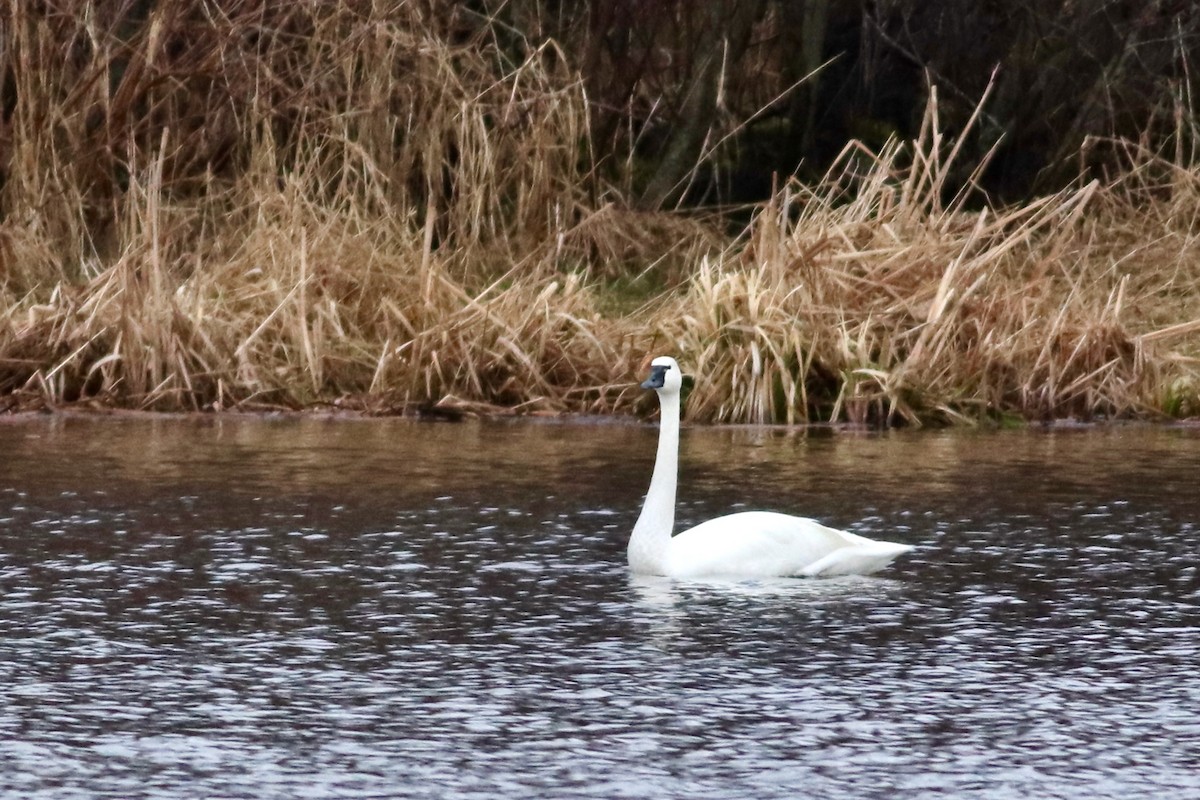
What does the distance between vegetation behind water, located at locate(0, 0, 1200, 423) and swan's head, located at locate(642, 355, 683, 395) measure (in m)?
4.92

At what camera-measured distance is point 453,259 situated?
55.9 feet

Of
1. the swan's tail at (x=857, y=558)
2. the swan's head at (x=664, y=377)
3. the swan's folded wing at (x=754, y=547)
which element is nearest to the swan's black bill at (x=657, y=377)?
the swan's head at (x=664, y=377)

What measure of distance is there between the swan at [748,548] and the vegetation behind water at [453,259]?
18.1ft

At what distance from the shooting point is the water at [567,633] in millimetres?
5883

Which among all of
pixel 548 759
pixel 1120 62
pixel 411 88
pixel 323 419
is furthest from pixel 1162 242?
pixel 548 759

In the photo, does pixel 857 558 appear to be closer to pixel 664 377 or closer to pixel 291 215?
pixel 664 377

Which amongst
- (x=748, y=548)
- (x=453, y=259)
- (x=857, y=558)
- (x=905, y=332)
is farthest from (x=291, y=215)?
(x=857, y=558)

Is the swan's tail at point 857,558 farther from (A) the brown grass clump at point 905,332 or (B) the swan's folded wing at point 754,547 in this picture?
(A) the brown grass clump at point 905,332

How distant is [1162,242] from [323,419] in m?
6.96

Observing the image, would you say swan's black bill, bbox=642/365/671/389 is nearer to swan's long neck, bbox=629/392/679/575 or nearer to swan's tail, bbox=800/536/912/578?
swan's long neck, bbox=629/392/679/575

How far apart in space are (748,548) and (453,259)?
8.44 metres

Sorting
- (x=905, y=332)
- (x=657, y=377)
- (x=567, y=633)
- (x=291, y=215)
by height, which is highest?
(x=291, y=215)

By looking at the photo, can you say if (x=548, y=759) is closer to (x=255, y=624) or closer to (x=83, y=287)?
(x=255, y=624)

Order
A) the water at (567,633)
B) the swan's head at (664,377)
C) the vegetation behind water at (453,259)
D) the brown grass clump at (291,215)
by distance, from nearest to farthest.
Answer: the water at (567,633)
the swan's head at (664,377)
the vegetation behind water at (453,259)
the brown grass clump at (291,215)
